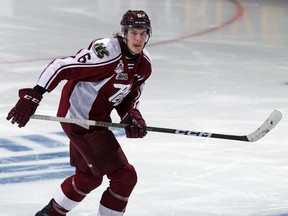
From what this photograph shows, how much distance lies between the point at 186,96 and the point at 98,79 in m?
2.67

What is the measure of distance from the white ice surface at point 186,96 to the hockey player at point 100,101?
35 centimetres

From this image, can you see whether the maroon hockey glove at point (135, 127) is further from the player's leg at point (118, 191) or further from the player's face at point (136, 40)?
the player's face at point (136, 40)

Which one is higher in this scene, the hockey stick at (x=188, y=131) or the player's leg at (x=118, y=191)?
the hockey stick at (x=188, y=131)

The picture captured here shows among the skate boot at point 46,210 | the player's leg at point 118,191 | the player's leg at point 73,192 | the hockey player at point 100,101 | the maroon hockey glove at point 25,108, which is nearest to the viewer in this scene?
the maroon hockey glove at point 25,108

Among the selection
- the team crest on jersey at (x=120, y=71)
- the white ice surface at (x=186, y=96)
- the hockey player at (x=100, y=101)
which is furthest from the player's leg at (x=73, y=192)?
the team crest on jersey at (x=120, y=71)

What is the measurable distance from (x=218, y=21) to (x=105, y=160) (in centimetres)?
581

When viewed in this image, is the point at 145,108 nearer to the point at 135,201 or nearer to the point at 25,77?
the point at 25,77

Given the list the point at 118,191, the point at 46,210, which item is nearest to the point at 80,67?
the point at 118,191

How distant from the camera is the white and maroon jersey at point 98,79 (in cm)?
416

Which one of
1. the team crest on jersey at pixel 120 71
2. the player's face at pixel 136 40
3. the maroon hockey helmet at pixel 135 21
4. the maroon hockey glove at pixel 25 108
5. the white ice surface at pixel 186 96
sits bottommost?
the white ice surface at pixel 186 96

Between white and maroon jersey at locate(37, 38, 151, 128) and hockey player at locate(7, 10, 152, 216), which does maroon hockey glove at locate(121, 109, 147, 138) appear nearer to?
hockey player at locate(7, 10, 152, 216)

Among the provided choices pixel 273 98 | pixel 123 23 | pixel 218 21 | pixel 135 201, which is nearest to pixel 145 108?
pixel 273 98

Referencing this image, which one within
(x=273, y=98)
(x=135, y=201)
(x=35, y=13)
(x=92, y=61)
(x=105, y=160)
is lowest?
(x=35, y=13)

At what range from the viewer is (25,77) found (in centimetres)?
730
